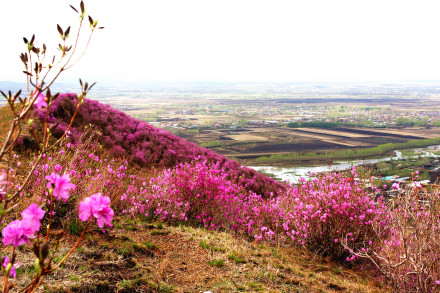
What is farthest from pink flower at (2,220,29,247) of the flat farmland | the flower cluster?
the flat farmland

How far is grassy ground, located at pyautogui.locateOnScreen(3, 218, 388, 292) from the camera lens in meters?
3.90

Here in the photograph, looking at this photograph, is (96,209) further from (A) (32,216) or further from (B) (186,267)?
(B) (186,267)

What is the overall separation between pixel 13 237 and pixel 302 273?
4300 millimetres

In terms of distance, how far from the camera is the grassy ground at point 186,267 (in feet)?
12.8

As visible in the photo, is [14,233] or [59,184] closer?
[14,233]

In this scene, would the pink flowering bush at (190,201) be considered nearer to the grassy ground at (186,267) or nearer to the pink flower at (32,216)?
the grassy ground at (186,267)

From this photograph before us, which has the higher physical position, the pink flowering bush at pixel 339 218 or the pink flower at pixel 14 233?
the pink flower at pixel 14 233

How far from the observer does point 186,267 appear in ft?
15.5

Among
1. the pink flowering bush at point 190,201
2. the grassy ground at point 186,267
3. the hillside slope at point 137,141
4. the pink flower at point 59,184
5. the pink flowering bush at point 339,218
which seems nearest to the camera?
the pink flower at point 59,184

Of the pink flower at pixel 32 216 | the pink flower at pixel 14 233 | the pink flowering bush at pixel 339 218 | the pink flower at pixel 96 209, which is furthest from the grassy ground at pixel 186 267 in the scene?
the pink flower at pixel 96 209

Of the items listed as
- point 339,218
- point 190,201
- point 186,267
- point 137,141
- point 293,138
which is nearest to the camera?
point 186,267

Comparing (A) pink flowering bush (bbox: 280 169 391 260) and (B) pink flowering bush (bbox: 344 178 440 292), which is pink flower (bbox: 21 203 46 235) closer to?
(B) pink flowering bush (bbox: 344 178 440 292)

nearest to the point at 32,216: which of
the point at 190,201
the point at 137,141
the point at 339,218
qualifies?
the point at 339,218

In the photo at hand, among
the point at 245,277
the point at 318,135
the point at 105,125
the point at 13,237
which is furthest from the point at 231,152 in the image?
the point at 13,237
